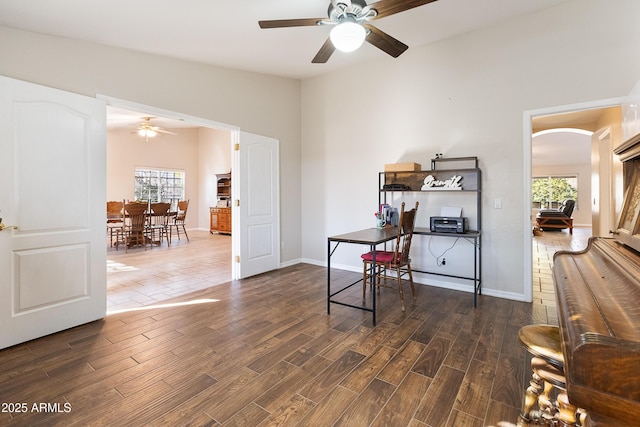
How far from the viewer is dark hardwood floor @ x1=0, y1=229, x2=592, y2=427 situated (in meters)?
1.62

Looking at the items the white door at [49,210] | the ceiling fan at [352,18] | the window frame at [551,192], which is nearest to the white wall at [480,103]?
the ceiling fan at [352,18]

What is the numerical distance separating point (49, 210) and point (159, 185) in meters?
7.52

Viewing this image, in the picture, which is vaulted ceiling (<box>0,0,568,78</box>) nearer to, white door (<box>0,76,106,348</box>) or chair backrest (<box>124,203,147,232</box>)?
white door (<box>0,76,106,348</box>)

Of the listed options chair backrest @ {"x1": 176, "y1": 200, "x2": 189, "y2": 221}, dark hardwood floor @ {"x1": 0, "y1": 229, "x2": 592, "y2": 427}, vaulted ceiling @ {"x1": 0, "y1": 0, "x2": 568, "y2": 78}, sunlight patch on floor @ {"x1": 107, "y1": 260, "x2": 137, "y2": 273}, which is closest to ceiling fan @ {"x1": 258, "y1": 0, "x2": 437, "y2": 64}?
vaulted ceiling @ {"x1": 0, "y1": 0, "x2": 568, "y2": 78}

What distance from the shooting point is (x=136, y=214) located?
6348 millimetres

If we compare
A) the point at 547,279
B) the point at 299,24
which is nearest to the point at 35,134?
the point at 299,24

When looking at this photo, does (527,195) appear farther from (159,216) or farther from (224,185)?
(224,185)

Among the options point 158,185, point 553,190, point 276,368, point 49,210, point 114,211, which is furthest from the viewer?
point 553,190

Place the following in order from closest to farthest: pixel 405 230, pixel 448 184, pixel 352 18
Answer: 1. pixel 352 18
2. pixel 405 230
3. pixel 448 184

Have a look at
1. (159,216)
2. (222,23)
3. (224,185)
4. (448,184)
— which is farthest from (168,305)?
(224,185)

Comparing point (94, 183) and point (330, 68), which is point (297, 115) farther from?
point (94, 183)

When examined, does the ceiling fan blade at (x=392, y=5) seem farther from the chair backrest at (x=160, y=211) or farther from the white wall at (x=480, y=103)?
the chair backrest at (x=160, y=211)

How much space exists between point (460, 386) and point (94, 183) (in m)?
3.36

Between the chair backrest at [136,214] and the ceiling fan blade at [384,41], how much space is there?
573 centimetres
